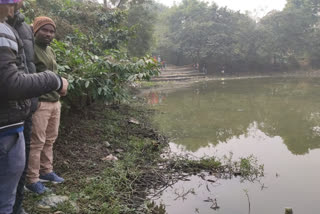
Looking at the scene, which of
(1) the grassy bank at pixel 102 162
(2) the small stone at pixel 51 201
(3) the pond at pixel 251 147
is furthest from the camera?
(3) the pond at pixel 251 147

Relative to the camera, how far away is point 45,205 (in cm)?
236

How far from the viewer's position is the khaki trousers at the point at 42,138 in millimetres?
2400

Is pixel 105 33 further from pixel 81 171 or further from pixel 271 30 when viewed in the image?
pixel 271 30

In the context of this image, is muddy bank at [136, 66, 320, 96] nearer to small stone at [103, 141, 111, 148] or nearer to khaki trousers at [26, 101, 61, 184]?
small stone at [103, 141, 111, 148]

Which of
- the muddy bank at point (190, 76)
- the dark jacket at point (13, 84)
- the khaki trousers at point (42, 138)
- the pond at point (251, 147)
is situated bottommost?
the pond at point (251, 147)

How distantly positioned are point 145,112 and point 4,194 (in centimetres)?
586

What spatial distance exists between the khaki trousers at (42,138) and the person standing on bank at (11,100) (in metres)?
0.93

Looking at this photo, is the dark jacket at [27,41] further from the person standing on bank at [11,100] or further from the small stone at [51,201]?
the small stone at [51,201]

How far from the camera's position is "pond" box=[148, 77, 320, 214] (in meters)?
2.98

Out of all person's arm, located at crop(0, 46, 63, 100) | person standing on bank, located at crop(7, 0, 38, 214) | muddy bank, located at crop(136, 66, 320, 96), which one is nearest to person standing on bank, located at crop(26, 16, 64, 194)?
person standing on bank, located at crop(7, 0, 38, 214)

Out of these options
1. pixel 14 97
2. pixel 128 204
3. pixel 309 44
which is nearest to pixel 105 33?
pixel 128 204

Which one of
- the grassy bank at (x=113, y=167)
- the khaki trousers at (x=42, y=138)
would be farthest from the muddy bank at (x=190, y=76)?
the khaki trousers at (x=42, y=138)

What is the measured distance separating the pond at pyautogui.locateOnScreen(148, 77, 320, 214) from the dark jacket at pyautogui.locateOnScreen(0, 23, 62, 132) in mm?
1835

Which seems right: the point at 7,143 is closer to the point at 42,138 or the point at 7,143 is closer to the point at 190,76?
the point at 42,138
